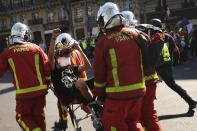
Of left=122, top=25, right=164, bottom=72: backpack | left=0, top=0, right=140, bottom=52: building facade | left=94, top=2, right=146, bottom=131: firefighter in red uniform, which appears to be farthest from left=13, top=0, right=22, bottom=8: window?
left=94, top=2, right=146, bottom=131: firefighter in red uniform

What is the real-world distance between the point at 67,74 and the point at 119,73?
1325 mm

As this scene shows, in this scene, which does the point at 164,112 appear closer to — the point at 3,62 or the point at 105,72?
the point at 105,72

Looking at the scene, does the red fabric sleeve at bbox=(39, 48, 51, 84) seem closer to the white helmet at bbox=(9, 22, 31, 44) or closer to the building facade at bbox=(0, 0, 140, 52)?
the white helmet at bbox=(9, 22, 31, 44)

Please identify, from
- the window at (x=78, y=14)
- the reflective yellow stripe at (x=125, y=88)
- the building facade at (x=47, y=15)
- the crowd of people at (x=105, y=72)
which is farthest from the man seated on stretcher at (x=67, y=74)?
the window at (x=78, y=14)

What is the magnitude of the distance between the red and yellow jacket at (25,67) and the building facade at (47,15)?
28.1m

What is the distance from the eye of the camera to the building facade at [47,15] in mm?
33094

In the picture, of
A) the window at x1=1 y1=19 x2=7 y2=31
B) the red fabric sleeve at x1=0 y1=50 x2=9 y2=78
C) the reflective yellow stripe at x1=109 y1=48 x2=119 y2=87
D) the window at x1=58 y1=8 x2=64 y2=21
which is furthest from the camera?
the window at x1=1 y1=19 x2=7 y2=31

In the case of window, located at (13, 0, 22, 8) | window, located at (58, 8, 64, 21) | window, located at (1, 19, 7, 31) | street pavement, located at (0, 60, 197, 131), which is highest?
window, located at (13, 0, 22, 8)

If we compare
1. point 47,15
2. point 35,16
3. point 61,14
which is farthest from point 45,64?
point 35,16

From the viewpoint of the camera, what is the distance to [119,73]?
254 cm

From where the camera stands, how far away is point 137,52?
260 cm

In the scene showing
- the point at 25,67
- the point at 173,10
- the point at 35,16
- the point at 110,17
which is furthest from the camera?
the point at 35,16

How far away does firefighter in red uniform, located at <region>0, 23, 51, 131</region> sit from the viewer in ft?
10.3

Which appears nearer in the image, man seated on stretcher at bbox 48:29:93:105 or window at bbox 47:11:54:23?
man seated on stretcher at bbox 48:29:93:105
